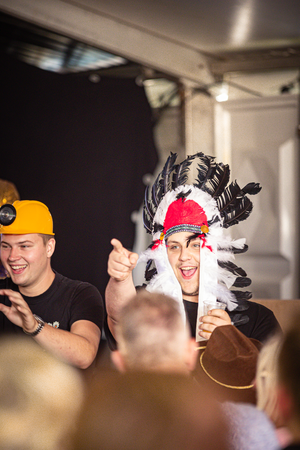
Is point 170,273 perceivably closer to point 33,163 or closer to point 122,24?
point 33,163

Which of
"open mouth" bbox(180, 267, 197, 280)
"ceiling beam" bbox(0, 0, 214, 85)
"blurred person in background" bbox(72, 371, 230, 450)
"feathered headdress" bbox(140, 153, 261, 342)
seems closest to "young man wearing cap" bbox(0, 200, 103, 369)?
"feathered headdress" bbox(140, 153, 261, 342)

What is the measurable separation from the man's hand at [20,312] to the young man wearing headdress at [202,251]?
0.31 m

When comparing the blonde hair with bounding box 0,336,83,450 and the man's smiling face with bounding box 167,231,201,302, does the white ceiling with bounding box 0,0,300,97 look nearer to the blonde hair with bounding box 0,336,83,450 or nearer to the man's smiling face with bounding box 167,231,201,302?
the man's smiling face with bounding box 167,231,201,302

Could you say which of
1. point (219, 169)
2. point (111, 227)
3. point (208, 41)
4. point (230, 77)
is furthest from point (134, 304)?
point (230, 77)

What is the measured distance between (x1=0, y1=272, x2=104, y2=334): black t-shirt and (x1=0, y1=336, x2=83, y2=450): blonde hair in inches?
15.4

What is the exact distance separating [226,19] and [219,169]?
188 cm

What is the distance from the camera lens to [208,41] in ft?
12.1

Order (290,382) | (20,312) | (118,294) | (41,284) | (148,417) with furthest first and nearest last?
(41,284) → (118,294) → (20,312) → (290,382) → (148,417)

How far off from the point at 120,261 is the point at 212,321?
386 millimetres

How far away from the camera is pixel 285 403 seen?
0.89 meters

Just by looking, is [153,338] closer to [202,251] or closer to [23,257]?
[202,251]

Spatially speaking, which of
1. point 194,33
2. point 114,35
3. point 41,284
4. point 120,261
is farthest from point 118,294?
point 194,33

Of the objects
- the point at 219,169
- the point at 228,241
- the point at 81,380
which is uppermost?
the point at 219,169

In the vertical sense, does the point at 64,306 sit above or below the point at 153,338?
below
